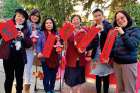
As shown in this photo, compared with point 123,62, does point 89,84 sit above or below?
below

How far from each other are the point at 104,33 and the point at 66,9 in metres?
9.46

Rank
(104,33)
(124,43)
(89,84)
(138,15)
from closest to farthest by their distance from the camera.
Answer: (124,43) → (104,33) → (89,84) → (138,15)

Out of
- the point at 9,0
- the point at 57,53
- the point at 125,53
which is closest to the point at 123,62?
the point at 125,53

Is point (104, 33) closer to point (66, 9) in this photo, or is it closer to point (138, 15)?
point (138, 15)

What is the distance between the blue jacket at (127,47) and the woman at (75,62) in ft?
2.34

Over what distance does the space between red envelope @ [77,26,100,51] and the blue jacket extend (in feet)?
1.71

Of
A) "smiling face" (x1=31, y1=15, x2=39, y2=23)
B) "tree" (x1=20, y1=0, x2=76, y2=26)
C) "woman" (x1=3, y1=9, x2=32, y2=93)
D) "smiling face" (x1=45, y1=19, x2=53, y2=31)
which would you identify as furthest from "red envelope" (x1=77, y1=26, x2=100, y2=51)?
"tree" (x1=20, y1=0, x2=76, y2=26)

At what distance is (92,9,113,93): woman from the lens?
7406mm

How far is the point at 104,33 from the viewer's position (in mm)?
7395

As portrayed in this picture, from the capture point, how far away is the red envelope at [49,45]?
7629 millimetres

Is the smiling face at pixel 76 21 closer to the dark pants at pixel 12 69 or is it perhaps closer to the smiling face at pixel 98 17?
the smiling face at pixel 98 17

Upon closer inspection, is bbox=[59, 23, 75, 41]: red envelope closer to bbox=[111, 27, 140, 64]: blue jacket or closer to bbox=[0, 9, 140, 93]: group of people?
bbox=[0, 9, 140, 93]: group of people

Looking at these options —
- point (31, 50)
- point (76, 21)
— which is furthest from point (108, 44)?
point (31, 50)

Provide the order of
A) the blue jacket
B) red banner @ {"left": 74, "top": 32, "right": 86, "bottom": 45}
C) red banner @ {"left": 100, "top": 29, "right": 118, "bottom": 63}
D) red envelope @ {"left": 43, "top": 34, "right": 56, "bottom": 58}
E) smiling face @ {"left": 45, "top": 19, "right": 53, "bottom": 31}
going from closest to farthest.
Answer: the blue jacket, red banner @ {"left": 100, "top": 29, "right": 118, "bottom": 63}, red banner @ {"left": 74, "top": 32, "right": 86, "bottom": 45}, red envelope @ {"left": 43, "top": 34, "right": 56, "bottom": 58}, smiling face @ {"left": 45, "top": 19, "right": 53, "bottom": 31}
